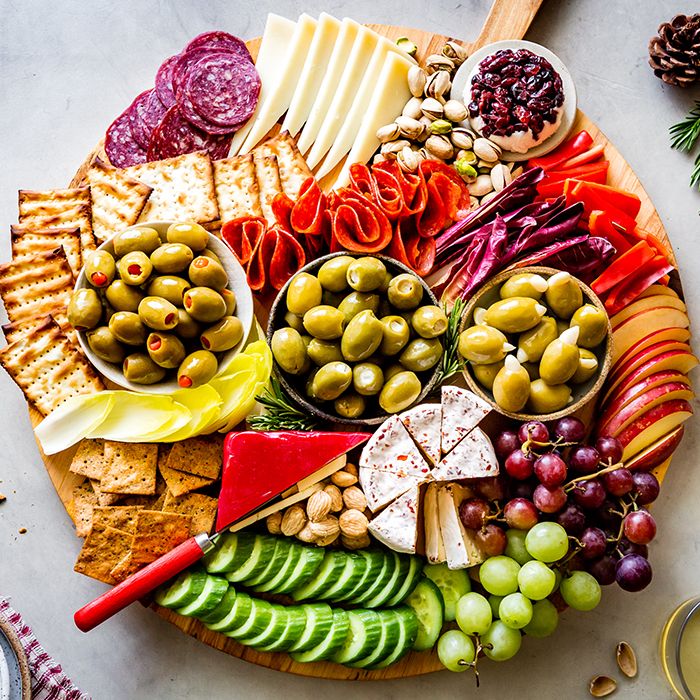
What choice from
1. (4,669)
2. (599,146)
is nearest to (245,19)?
(599,146)

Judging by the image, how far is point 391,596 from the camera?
1972 millimetres

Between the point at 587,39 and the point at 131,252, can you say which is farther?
the point at 587,39

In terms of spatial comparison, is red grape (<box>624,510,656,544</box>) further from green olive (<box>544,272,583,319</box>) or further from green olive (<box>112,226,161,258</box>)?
green olive (<box>112,226,161,258</box>)

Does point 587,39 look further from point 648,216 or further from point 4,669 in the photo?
point 4,669

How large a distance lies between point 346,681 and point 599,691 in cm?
72

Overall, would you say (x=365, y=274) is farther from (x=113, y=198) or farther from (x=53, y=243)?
(x=53, y=243)

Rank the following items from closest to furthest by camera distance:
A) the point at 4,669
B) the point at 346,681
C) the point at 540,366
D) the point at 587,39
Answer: the point at 4,669
the point at 540,366
the point at 346,681
the point at 587,39

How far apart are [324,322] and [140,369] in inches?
18.3

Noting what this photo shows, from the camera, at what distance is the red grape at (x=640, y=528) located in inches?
74.3

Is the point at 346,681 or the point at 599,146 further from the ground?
the point at 599,146

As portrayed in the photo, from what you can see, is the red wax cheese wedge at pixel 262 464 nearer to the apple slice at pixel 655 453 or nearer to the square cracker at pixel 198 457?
the square cracker at pixel 198 457

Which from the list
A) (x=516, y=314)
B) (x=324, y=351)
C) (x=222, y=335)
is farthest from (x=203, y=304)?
(x=516, y=314)

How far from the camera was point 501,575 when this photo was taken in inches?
75.4

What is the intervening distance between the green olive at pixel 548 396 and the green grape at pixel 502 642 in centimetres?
56
